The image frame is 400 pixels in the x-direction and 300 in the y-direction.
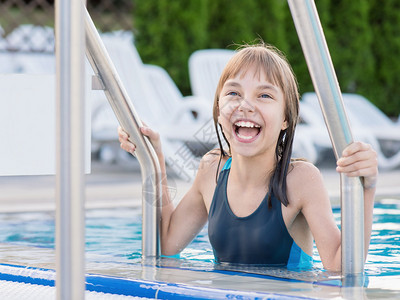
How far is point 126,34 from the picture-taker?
1245 centimetres

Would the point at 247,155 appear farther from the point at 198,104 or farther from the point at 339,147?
the point at 198,104

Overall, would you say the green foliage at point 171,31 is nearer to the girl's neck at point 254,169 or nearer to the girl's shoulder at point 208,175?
the girl's shoulder at point 208,175

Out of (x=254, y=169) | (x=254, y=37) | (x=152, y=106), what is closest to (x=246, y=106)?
(x=254, y=169)

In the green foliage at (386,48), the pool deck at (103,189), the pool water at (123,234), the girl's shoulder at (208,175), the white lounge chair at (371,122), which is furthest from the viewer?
the green foliage at (386,48)

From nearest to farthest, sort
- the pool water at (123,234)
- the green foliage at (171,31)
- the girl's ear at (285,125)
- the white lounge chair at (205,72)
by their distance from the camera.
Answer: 1. the girl's ear at (285,125)
2. the pool water at (123,234)
3. the white lounge chair at (205,72)
4. the green foliage at (171,31)

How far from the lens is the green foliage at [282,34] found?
33.9 feet

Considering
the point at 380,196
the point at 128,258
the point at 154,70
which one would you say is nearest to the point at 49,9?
the point at 154,70

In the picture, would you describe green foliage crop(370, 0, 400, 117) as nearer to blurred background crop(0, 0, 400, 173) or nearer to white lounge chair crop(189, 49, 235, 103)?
blurred background crop(0, 0, 400, 173)

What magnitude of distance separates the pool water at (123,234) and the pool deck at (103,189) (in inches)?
10.0

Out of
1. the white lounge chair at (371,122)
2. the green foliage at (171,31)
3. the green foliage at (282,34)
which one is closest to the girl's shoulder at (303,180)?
the white lounge chair at (371,122)

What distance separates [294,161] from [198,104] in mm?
5236

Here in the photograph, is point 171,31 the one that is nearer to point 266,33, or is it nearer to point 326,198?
point 266,33

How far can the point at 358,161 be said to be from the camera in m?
2.07

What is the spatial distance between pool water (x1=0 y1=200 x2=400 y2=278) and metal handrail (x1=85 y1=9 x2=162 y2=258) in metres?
0.12
